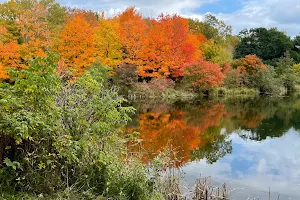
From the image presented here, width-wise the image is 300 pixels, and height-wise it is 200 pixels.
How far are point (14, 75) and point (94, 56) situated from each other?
74.5ft

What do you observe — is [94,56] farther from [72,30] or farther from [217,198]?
[217,198]

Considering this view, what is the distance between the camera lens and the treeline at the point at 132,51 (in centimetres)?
2411

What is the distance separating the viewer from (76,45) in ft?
85.1

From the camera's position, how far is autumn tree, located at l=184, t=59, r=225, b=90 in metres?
29.6

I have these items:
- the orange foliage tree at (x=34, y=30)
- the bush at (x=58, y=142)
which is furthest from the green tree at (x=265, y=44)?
the bush at (x=58, y=142)

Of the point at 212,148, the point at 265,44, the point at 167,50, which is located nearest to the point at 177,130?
the point at 212,148

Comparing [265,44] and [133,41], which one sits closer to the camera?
[133,41]

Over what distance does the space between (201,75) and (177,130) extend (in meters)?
16.7

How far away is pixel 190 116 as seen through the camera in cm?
1834

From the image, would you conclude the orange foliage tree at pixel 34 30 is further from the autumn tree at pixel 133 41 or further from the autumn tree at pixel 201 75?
the autumn tree at pixel 201 75

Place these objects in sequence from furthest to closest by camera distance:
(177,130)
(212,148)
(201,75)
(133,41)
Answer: (201,75)
(133,41)
(177,130)
(212,148)

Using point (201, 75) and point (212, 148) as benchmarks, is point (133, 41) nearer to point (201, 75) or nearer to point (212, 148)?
point (201, 75)

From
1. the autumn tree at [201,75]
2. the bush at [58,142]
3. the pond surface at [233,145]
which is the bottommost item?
the pond surface at [233,145]

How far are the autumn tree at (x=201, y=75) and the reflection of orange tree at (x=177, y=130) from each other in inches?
345
